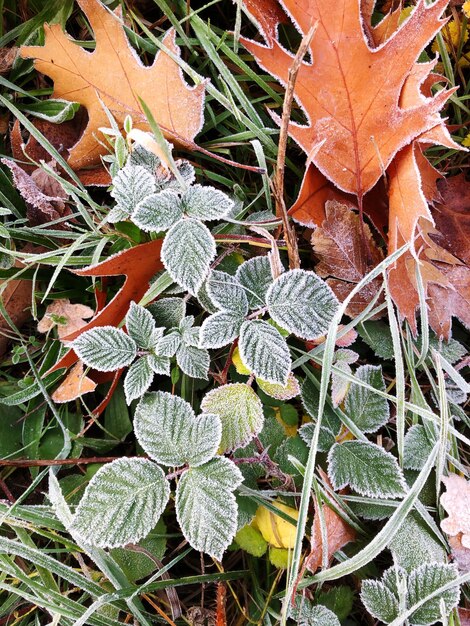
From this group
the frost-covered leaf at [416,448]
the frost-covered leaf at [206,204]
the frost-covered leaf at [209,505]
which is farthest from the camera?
the frost-covered leaf at [416,448]

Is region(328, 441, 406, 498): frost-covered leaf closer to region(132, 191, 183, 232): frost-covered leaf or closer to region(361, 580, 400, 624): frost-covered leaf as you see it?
region(361, 580, 400, 624): frost-covered leaf

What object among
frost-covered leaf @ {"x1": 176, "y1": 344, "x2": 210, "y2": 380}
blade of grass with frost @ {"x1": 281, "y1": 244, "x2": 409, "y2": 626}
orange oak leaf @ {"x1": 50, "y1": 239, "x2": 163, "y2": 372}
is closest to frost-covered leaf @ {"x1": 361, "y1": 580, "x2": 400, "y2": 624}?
blade of grass with frost @ {"x1": 281, "y1": 244, "x2": 409, "y2": 626}

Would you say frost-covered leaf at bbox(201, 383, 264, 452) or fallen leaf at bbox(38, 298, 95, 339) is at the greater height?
fallen leaf at bbox(38, 298, 95, 339)

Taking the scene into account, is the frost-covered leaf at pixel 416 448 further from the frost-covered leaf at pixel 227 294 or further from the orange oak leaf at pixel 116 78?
the orange oak leaf at pixel 116 78

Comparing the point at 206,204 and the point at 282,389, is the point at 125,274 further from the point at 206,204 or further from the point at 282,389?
the point at 282,389

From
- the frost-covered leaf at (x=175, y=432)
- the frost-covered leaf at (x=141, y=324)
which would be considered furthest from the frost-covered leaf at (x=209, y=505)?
the frost-covered leaf at (x=141, y=324)

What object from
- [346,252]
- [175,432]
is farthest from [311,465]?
[346,252]
